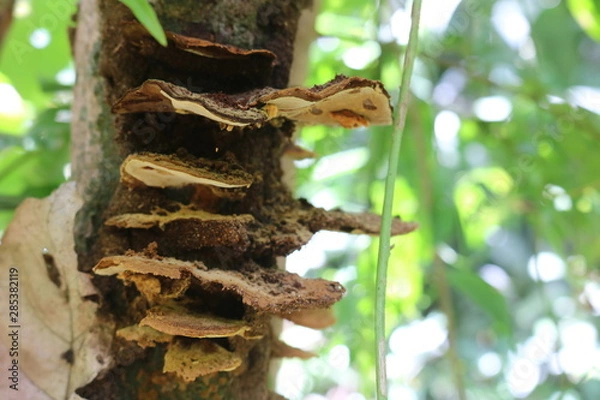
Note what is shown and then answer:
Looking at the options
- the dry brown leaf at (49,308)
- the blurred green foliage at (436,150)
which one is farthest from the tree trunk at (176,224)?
the blurred green foliage at (436,150)

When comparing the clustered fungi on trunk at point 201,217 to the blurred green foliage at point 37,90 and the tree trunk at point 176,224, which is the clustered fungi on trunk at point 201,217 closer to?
the tree trunk at point 176,224

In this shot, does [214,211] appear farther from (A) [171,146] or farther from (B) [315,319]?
(B) [315,319]

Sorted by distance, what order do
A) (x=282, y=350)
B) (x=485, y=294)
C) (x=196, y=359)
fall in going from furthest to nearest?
(x=485, y=294), (x=282, y=350), (x=196, y=359)

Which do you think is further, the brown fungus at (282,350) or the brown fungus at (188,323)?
the brown fungus at (282,350)

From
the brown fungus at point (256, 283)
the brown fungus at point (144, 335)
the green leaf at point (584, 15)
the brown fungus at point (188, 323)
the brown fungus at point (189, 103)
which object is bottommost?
the brown fungus at point (144, 335)

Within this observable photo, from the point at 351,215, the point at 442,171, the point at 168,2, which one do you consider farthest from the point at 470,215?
the point at 168,2

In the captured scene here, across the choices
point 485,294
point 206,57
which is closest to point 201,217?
point 206,57
